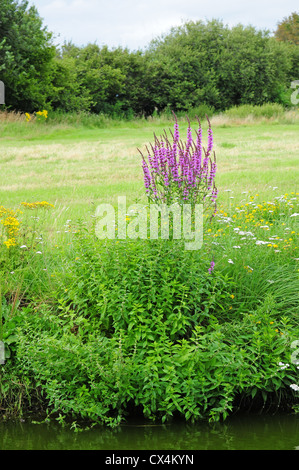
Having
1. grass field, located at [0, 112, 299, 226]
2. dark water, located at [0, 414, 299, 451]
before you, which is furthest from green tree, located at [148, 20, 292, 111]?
dark water, located at [0, 414, 299, 451]

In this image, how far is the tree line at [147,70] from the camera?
23203 millimetres

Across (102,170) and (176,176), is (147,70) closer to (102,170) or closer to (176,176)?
(102,170)

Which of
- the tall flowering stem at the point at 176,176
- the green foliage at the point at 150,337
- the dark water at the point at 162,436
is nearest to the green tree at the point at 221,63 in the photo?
the tall flowering stem at the point at 176,176

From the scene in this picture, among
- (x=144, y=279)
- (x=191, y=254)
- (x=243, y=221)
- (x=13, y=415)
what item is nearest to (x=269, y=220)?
(x=243, y=221)

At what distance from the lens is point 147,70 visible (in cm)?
2961

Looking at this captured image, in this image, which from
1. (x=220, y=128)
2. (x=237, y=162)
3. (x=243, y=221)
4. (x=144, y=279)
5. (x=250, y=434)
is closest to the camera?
(x=250, y=434)

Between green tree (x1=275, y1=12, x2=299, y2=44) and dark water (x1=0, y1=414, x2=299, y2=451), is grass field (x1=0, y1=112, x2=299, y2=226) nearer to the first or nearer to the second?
dark water (x1=0, y1=414, x2=299, y2=451)

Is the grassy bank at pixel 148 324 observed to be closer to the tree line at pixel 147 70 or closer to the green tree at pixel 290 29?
the tree line at pixel 147 70

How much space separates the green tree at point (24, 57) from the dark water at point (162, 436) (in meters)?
20.0

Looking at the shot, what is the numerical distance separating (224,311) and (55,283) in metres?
1.46

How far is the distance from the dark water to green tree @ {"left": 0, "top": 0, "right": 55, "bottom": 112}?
789 inches

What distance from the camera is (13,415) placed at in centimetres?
388

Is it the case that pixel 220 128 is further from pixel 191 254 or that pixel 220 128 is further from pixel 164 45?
pixel 191 254

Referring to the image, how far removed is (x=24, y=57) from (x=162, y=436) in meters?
23.0
